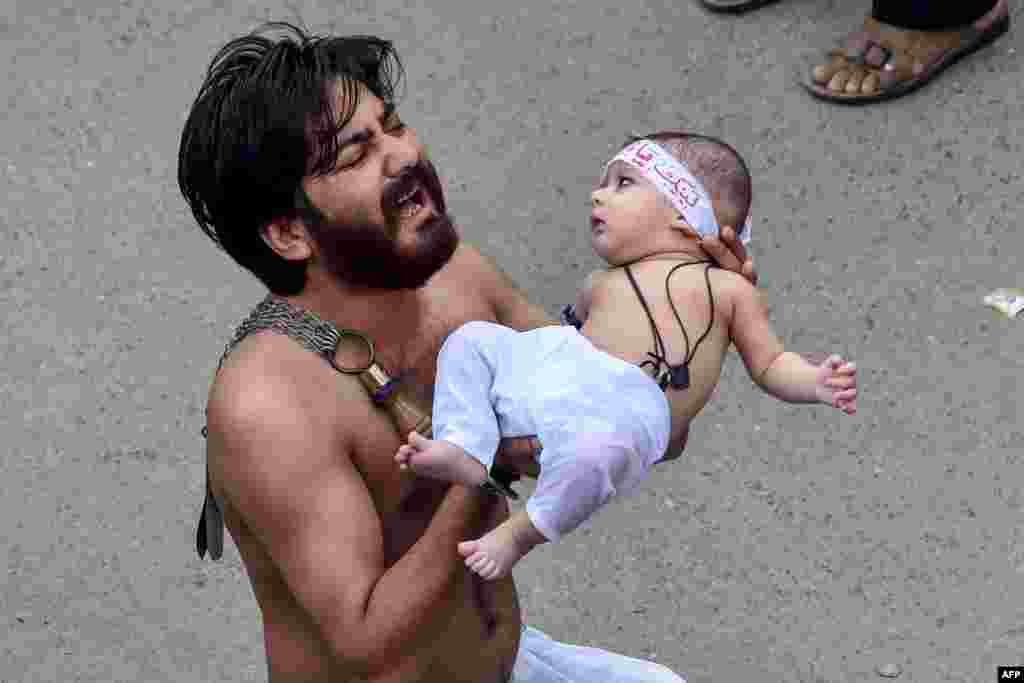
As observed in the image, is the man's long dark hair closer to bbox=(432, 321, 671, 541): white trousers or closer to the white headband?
bbox=(432, 321, 671, 541): white trousers

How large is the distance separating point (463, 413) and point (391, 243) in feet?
0.92

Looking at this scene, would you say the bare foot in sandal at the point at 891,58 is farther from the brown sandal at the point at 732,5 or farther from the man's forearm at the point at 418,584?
the man's forearm at the point at 418,584

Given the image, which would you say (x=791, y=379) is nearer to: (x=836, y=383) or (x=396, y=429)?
(x=836, y=383)

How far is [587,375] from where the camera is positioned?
9.20ft

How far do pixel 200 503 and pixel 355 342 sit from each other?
7.43ft

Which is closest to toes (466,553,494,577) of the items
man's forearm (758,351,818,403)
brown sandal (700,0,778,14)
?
man's forearm (758,351,818,403)

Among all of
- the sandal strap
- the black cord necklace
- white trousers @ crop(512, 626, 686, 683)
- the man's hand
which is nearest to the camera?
the black cord necklace

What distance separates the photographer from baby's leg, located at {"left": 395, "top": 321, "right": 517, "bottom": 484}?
8.63ft

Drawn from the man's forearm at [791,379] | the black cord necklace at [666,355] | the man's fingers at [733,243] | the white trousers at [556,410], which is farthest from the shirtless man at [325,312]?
the man's fingers at [733,243]

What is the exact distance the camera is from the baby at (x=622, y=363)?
2.70 metres

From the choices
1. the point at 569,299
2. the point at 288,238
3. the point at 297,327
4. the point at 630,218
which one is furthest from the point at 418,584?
the point at 569,299

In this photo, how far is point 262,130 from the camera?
258cm

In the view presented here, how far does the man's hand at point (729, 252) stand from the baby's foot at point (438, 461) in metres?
0.65

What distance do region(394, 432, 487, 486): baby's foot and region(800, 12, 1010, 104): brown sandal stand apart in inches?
130
